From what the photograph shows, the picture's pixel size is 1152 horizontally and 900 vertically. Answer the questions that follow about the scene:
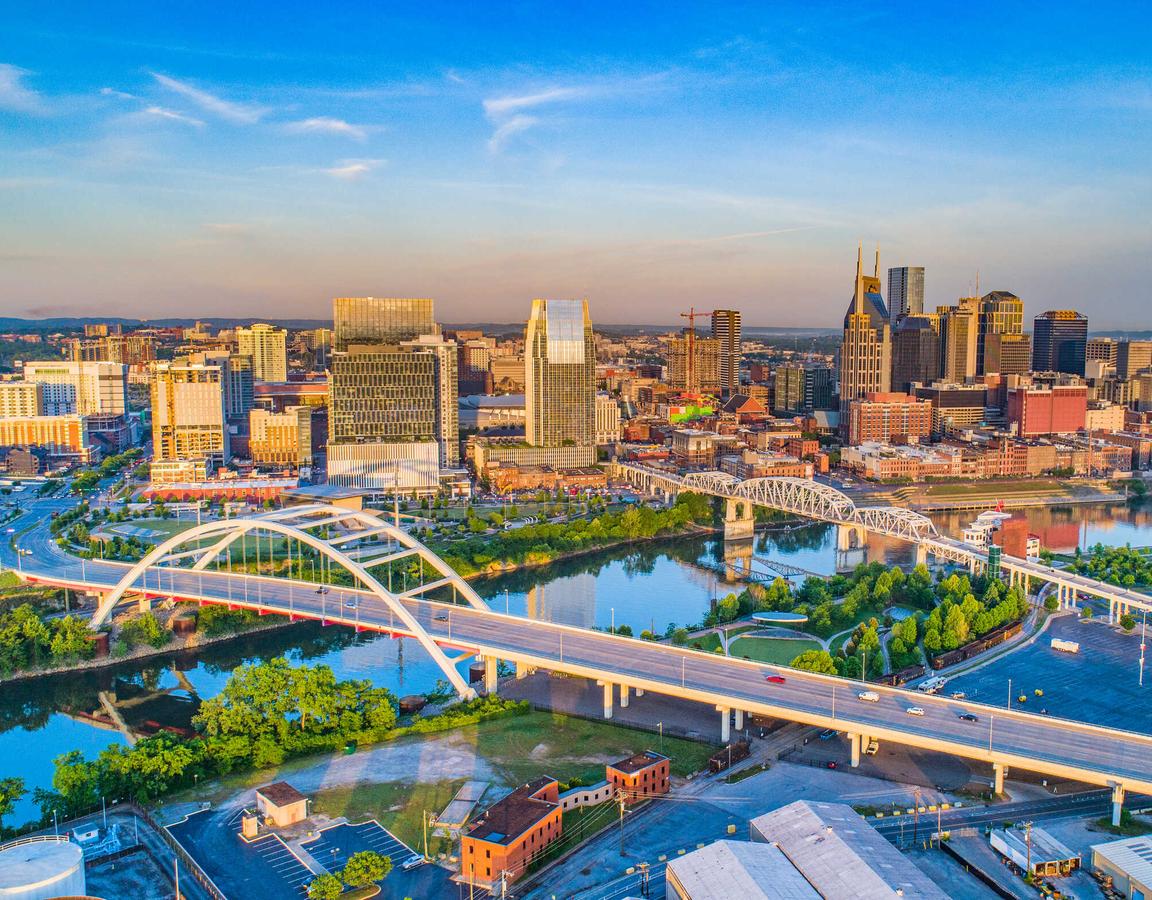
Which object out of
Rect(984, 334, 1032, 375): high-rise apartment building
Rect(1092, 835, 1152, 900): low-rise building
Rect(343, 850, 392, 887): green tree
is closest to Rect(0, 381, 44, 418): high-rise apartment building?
Rect(343, 850, 392, 887): green tree

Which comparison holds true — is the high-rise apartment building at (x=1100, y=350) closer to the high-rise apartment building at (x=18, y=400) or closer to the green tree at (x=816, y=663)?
the green tree at (x=816, y=663)

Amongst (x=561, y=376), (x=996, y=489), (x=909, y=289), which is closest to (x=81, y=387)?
(x=561, y=376)

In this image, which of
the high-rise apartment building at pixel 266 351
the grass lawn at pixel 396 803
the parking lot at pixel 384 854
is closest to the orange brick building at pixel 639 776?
the grass lawn at pixel 396 803

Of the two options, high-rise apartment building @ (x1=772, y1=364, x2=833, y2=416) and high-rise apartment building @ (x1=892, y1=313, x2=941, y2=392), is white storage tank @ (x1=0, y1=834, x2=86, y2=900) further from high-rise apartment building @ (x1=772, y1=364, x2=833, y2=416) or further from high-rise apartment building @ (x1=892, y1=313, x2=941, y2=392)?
high-rise apartment building @ (x1=892, y1=313, x2=941, y2=392)

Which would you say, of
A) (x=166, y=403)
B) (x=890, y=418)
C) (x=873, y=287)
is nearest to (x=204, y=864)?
(x=166, y=403)

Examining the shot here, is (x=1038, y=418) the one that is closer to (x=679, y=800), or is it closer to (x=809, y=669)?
(x=809, y=669)
